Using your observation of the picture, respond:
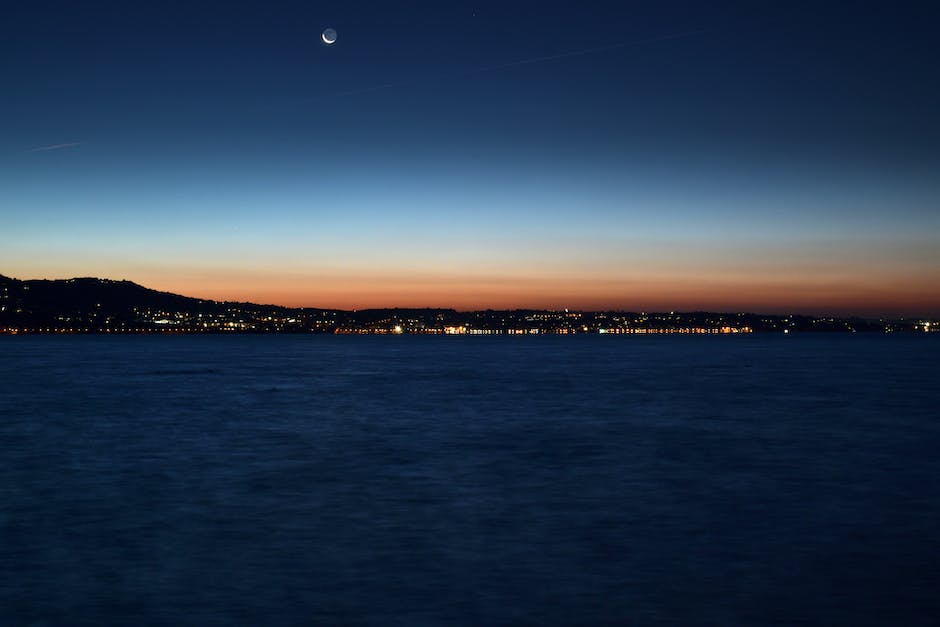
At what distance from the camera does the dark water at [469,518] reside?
10289 mm

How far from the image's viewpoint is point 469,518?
15.0 metres

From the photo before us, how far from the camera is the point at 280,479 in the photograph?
62.5 ft

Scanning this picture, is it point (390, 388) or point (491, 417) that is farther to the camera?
point (390, 388)

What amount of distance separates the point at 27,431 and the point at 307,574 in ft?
72.2

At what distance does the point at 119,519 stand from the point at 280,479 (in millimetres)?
4552

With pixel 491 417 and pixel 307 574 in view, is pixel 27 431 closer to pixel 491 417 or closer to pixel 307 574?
pixel 491 417

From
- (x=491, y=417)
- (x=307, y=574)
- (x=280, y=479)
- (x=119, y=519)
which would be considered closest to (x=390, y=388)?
(x=491, y=417)

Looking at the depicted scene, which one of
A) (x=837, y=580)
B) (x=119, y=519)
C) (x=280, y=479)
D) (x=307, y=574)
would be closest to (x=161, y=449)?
(x=280, y=479)

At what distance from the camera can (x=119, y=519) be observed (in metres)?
15.0

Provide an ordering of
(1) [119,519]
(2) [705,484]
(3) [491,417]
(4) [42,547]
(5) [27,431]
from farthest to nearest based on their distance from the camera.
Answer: (3) [491,417] → (5) [27,431] → (2) [705,484] → (1) [119,519] → (4) [42,547]

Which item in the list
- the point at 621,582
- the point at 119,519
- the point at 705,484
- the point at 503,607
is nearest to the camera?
the point at 503,607

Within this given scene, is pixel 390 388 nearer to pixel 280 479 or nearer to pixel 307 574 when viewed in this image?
pixel 280 479

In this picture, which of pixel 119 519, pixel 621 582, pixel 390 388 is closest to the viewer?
pixel 621 582

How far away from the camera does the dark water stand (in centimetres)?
1029
